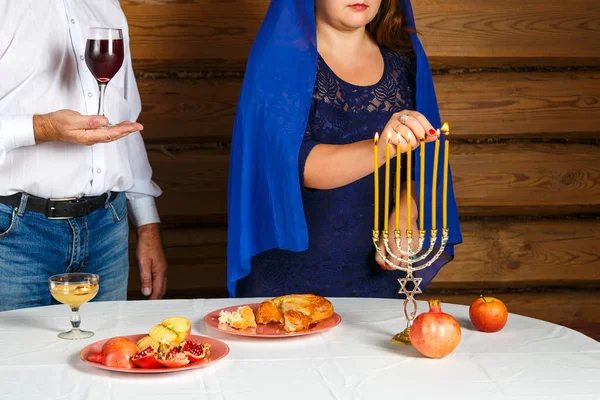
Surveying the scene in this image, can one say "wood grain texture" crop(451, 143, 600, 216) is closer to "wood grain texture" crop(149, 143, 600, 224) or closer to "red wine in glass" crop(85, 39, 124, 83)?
"wood grain texture" crop(149, 143, 600, 224)

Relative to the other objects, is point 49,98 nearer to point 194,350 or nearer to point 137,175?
point 137,175

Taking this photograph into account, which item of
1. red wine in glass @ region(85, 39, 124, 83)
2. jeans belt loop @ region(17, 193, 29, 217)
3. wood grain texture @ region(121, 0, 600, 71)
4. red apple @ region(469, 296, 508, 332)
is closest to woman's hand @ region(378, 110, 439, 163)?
red apple @ region(469, 296, 508, 332)

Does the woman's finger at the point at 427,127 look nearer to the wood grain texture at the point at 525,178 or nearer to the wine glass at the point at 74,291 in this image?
the wine glass at the point at 74,291

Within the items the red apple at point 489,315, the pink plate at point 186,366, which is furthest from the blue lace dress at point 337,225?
the pink plate at point 186,366

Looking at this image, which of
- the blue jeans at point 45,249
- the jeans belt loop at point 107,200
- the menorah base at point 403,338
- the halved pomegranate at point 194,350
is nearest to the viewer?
the halved pomegranate at point 194,350

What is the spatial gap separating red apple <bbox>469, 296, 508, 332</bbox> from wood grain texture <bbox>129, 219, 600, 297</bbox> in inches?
80.3

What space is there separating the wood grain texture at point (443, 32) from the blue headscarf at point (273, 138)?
1.09 m

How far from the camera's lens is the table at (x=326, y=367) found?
1590 millimetres

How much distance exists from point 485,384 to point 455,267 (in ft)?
7.98

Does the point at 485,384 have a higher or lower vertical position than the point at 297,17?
lower

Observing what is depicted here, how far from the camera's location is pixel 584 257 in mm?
4117

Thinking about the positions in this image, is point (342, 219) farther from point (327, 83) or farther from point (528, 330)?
point (528, 330)

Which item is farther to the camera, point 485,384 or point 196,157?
point 196,157

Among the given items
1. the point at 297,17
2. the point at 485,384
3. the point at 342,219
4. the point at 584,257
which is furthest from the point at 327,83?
the point at 584,257
